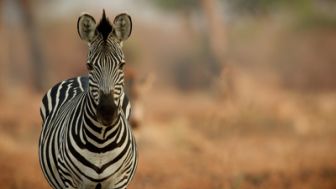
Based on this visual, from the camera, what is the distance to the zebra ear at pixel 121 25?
595 cm

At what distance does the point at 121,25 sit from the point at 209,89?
25804 mm

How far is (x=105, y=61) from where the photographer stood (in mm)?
5719

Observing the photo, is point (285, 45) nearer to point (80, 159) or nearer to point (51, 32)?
point (51, 32)

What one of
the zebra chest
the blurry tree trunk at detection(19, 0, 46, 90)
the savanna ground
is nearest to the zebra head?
the zebra chest

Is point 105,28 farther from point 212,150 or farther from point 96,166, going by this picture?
point 212,150

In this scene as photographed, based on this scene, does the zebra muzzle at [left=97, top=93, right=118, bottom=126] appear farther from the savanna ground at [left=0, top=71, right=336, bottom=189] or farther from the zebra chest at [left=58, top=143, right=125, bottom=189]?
the savanna ground at [left=0, top=71, right=336, bottom=189]

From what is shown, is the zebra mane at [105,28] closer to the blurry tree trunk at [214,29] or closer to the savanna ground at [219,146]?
the savanna ground at [219,146]

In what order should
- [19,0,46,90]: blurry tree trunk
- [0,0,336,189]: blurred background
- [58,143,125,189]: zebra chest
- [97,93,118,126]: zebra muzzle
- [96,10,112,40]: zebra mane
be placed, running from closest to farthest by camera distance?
[97,93,118,126]: zebra muzzle < [96,10,112,40]: zebra mane < [58,143,125,189]: zebra chest < [0,0,336,189]: blurred background < [19,0,46,90]: blurry tree trunk

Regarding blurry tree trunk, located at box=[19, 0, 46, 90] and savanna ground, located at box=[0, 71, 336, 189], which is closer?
savanna ground, located at box=[0, 71, 336, 189]

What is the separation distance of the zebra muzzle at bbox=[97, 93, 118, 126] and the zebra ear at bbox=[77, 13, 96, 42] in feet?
1.99

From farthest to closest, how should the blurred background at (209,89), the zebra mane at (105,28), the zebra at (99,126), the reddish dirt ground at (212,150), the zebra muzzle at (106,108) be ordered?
A: 1. the blurred background at (209,89)
2. the reddish dirt ground at (212,150)
3. the zebra mane at (105,28)
4. the zebra at (99,126)
5. the zebra muzzle at (106,108)

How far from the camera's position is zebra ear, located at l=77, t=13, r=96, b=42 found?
587 cm

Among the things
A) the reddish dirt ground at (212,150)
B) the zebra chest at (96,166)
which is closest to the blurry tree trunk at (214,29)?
the reddish dirt ground at (212,150)

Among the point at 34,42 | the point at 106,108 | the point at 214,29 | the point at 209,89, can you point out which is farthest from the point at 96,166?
the point at 209,89
